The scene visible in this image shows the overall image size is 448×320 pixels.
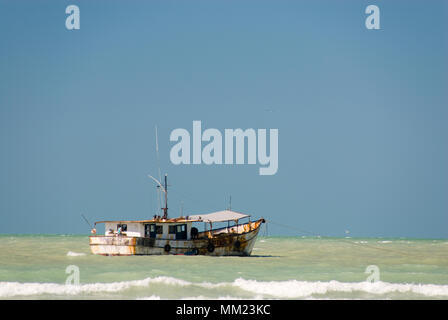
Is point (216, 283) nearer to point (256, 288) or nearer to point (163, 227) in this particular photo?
point (256, 288)

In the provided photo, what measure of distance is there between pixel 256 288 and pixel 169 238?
1682 cm

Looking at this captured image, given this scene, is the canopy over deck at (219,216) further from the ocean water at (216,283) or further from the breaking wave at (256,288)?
the breaking wave at (256,288)

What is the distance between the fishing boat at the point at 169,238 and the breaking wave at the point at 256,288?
14361mm

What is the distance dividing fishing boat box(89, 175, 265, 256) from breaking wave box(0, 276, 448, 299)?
14361 millimetres

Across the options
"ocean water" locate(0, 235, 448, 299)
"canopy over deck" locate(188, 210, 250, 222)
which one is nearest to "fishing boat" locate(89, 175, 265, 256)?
"canopy over deck" locate(188, 210, 250, 222)

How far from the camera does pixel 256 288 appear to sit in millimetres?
22281

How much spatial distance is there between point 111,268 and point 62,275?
4068 millimetres

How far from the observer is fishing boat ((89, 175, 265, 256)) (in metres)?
38.0

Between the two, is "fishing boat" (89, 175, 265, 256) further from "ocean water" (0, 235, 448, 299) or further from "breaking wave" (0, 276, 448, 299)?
"breaking wave" (0, 276, 448, 299)

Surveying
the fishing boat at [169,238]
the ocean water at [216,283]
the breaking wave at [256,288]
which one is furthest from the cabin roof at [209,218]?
the breaking wave at [256,288]

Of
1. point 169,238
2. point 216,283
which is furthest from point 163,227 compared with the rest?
point 216,283

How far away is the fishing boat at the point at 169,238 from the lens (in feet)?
125

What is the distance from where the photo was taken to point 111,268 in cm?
2984
